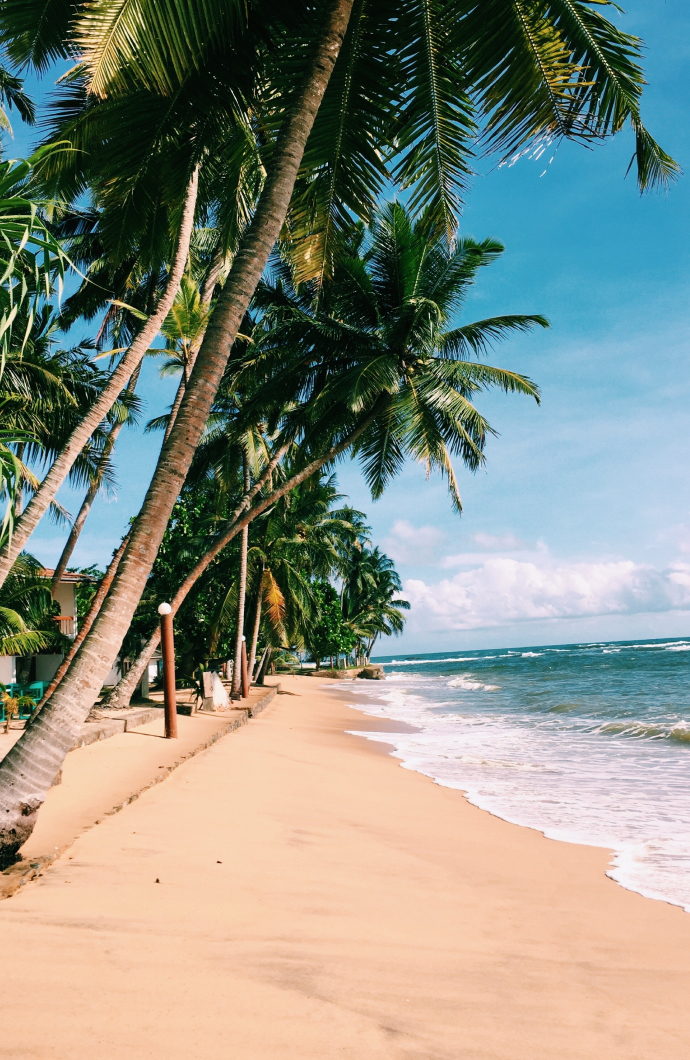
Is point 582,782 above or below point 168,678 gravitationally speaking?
below

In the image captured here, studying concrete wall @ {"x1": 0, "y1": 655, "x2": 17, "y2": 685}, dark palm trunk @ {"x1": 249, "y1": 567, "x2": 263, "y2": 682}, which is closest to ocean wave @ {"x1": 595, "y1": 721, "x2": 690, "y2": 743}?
dark palm trunk @ {"x1": 249, "y1": 567, "x2": 263, "y2": 682}

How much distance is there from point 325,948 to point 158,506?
2.51 meters

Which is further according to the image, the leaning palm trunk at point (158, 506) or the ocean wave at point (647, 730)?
the ocean wave at point (647, 730)

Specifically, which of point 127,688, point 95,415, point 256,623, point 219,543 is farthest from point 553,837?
point 256,623

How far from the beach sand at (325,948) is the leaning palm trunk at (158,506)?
524 mm

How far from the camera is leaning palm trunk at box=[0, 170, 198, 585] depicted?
8156mm

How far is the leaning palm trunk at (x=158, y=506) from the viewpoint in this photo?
3.69 metres

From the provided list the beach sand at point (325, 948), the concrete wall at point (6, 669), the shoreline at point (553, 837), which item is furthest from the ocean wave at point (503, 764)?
the concrete wall at point (6, 669)

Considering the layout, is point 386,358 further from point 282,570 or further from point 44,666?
point 44,666

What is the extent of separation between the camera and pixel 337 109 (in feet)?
19.4

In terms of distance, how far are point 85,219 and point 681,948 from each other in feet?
47.6

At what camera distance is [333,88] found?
5863mm

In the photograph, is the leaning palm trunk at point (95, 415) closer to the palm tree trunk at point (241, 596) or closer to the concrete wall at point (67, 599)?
the palm tree trunk at point (241, 596)

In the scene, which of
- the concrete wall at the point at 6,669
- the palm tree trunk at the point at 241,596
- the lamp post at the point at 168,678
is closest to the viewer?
the lamp post at the point at 168,678
